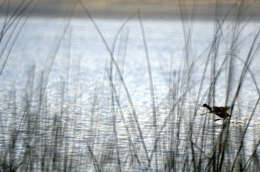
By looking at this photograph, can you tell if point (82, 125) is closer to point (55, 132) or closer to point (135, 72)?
point (55, 132)

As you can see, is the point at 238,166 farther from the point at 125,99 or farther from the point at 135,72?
the point at 135,72

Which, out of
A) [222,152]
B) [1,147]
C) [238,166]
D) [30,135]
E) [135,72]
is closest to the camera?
[222,152]

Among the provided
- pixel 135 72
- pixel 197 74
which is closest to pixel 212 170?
pixel 197 74

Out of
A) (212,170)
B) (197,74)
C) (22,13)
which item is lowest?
(212,170)

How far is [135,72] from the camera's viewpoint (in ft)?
20.0

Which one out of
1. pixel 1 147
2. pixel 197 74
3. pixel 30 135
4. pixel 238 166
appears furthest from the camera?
pixel 197 74

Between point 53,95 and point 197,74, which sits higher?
point 197,74

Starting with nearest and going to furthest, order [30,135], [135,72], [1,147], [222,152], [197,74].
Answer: [222,152] < [30,135] < [1,147] < [197,74] < [135,72]

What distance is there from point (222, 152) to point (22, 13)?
75 cm

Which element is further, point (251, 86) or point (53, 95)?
point (251, 86)

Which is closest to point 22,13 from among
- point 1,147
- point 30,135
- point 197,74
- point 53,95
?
point 30,135

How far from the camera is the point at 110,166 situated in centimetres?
159

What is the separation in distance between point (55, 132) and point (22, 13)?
0.41m

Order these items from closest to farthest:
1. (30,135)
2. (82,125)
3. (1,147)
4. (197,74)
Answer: (30,135) → (1,147) → (82,125) → (197,74)
